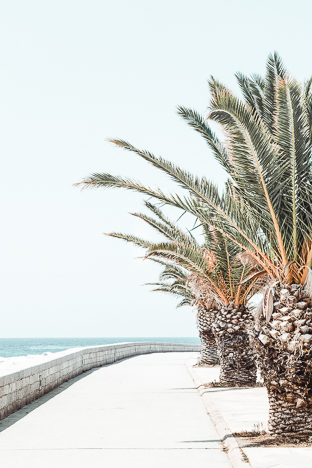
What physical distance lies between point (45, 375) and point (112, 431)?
480 cm

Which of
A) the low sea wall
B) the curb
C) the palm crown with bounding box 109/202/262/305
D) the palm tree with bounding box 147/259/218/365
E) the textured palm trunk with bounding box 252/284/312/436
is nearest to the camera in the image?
the curb

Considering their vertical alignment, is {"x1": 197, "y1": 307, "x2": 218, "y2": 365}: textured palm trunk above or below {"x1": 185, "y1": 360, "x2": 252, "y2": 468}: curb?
above

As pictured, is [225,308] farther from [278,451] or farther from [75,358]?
[278,451]

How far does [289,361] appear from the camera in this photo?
7.28 meters

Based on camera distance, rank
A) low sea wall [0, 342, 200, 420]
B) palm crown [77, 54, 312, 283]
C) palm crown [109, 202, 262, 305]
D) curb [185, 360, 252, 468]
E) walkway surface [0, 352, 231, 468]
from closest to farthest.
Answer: curb [185, 360, 252, 468] < walkway surface [0, 352, 231, 468] < palm crown [77, 54, 312, 283] < low sea wall [0, 342, 200, 420] < palm crown [109, 202, 262, 305]

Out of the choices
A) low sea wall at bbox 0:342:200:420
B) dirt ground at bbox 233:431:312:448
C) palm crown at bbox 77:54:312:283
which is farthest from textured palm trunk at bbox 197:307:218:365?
dirt ground at bbox 233:431:312:448

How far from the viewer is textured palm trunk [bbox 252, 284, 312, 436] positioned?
727 cm

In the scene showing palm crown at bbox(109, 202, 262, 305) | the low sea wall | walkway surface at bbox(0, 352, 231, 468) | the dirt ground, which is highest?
palm crown at bbox(109, 202, 262, 305)

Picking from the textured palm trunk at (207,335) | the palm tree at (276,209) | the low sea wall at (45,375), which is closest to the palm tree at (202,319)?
the textured palm trunk at (207,335)

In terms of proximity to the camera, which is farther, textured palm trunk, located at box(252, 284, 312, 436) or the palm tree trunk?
the palm tree trunk

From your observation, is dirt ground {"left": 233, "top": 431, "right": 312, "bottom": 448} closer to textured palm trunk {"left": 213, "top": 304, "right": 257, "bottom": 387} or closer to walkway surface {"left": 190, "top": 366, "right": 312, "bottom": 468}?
walkway surface {"left": 190, "top": 366, "right": 312, "bottom": 468}

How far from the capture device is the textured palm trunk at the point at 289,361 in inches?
286

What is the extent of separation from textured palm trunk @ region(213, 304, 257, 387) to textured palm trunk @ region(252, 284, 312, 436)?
6.47 metres

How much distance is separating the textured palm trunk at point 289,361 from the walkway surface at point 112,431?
1061 millimetres
